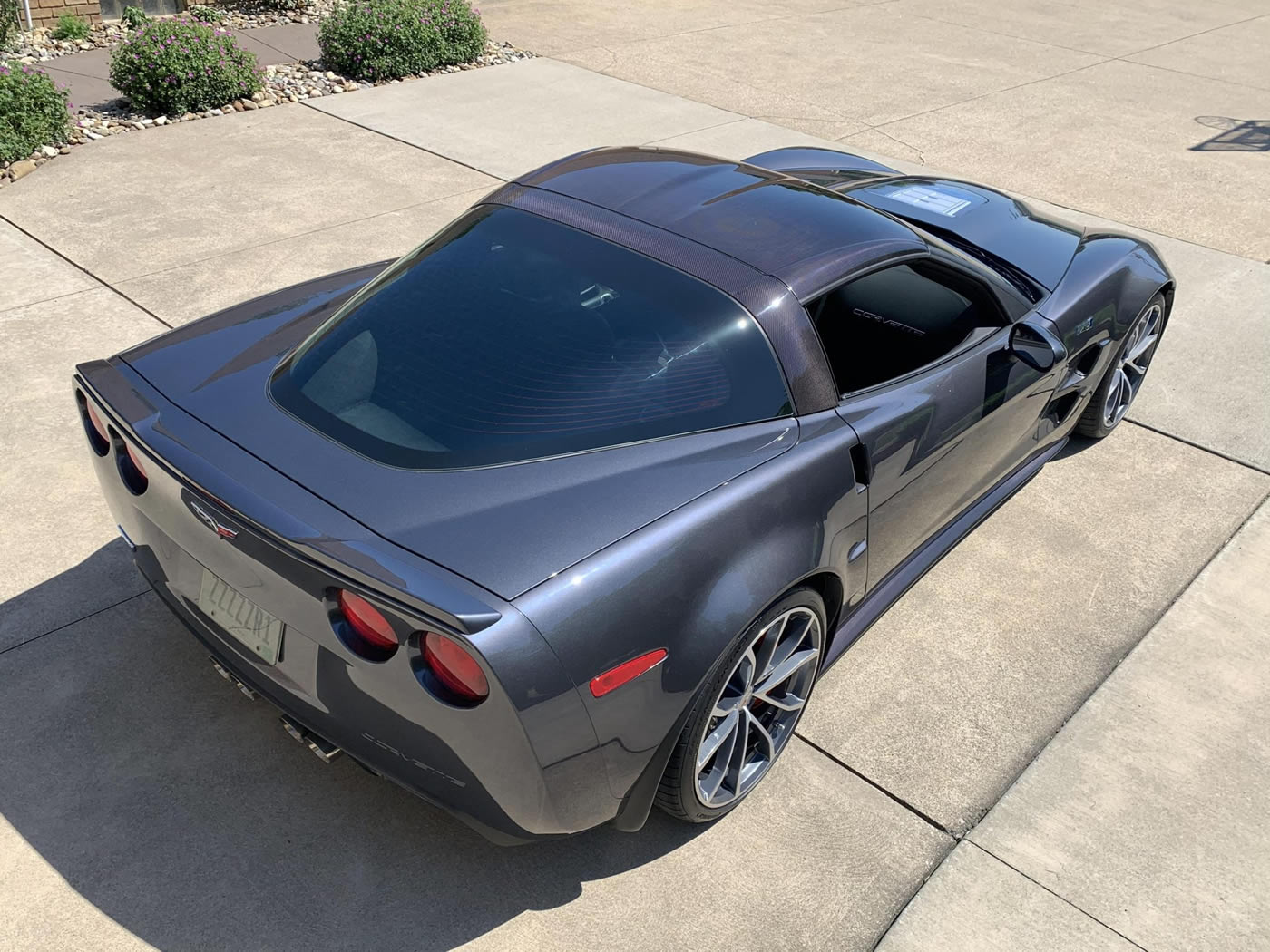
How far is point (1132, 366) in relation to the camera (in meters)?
5.04

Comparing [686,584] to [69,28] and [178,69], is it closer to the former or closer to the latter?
[178,69]

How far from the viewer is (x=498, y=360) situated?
2859 millimetres

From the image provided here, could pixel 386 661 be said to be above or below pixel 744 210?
below

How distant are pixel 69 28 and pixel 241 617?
966 cm

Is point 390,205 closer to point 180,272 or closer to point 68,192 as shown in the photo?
point 180,272

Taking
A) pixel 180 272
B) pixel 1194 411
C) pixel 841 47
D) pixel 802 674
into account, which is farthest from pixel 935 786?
pixel 841 47

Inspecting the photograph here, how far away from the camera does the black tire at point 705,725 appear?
2.73 m

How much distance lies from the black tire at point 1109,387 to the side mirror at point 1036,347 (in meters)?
1.18

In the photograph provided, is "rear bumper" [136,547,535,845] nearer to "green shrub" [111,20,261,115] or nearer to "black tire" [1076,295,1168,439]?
"black tire" [1076,295,1168,439]

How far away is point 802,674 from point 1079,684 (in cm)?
107

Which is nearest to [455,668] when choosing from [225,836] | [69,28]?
[225,836]

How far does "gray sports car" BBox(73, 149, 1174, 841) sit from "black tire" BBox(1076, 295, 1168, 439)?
1.07 meters

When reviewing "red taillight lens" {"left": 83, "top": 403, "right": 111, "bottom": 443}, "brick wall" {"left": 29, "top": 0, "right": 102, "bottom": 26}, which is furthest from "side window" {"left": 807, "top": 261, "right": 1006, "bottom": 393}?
"brick wall" {"left": 29, "top": 0, "right": 102, "bottom": 26}

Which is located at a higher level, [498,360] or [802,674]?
[498,360]
